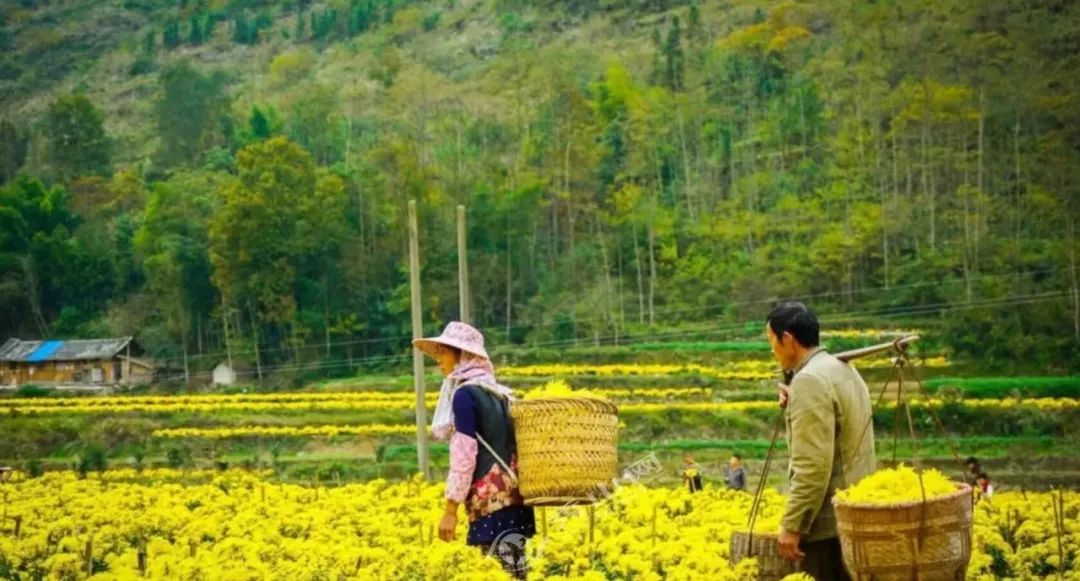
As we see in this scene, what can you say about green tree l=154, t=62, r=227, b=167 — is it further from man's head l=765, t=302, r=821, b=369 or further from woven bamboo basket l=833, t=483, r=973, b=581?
woven bamboo basket l=833, t=483, r=973, b=581

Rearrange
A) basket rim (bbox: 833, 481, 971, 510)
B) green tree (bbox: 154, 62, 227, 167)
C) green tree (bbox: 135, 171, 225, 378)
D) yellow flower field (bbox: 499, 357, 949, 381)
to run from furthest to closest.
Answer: green tree (bbox: 154, 62, 227, 167) → green tree (bbox: 135, 171, 225, 378) → yellow flower field (bbox: 499, 357, 949, 381) → basket rim (bbox: 833, 481, 971, 510)

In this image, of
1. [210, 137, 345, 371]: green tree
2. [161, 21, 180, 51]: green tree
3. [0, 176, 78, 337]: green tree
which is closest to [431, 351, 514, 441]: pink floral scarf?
[210, 137, 345, 371]: green tree

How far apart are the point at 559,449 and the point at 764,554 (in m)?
0.87

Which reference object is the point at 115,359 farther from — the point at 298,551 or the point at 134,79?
the point at 298,551

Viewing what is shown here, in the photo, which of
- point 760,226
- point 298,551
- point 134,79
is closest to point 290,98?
point 134,79

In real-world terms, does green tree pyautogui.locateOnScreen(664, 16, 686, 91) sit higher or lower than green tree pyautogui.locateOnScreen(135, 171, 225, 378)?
higher

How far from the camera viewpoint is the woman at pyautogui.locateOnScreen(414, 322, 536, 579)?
5.44 metres

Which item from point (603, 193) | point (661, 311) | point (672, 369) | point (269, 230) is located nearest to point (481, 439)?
point (672, 369)

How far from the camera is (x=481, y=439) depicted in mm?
5473

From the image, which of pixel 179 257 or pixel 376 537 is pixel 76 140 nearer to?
pixel 179 257

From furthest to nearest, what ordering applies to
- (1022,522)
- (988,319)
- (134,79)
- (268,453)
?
1. (134,79)
2. (988,319)
3. (268,453)
4. (1022,522)

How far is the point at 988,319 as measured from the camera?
102 feet

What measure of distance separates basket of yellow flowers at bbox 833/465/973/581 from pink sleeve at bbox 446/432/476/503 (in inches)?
57.1

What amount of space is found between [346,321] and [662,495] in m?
26.7
